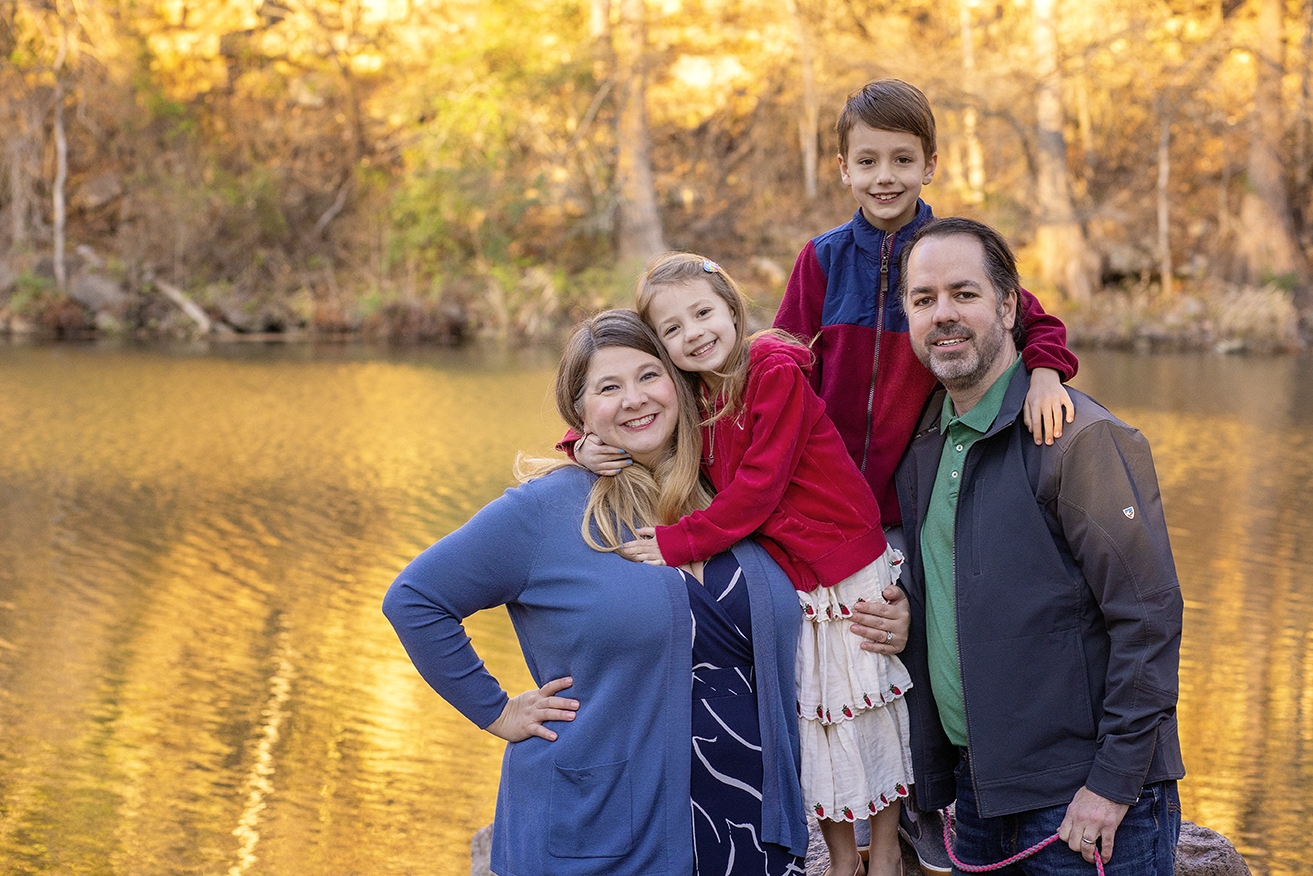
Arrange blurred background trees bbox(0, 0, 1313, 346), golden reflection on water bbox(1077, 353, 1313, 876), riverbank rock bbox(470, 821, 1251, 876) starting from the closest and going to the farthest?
riverbank rock bbox(470, 821, 1251, 876), golden reflection on water bbox(1077, 353, 1313, 876), blurred background trees bbox(0, 0, 1313, 346)

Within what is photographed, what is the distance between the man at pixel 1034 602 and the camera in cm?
193

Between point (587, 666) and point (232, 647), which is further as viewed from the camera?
point (232, 647)

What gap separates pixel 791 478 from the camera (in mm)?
2320

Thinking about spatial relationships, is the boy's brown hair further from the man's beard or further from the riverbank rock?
the riverbank rock

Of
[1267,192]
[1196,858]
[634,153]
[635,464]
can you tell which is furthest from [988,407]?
[1267,192]

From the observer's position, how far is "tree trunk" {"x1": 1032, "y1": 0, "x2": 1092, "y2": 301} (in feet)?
70.0

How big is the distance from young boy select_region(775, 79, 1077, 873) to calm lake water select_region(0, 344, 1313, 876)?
68 cm

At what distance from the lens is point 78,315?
22109 millimetres

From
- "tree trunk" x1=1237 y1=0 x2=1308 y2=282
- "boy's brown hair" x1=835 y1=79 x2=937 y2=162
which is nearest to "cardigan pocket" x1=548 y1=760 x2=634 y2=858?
"boy's brown hair" x1=835 y1=79 x2=937 y2=162

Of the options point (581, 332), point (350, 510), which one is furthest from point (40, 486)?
point (581, 332)

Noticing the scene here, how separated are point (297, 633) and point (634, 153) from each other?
18.4m

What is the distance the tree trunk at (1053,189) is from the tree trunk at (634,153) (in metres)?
7.31

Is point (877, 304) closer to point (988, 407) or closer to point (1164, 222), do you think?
point (988, 407)

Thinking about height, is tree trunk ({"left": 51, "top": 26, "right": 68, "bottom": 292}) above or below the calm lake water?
above
